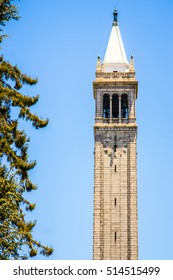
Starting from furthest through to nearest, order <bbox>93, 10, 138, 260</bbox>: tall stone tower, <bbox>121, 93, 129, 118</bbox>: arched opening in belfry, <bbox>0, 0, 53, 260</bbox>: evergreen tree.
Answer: <bbox>121, 93, 129, 118</bbox>: arched opening in belfry < <bbox>93, 10, 138, 260</bbox>: tall stone tower < <bbox>0, 0, 53, 260</bbox>: evergreen tree

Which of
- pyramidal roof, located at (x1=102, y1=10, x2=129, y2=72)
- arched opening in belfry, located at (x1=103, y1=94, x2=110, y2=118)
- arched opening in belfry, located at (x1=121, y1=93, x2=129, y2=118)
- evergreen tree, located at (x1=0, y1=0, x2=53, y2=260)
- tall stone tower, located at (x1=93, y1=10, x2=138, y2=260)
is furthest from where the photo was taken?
pyramidal roof, located at (x1=102, y1=10, x2=129, y2=72)

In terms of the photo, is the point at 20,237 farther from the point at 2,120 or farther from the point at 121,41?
the point at 121,41

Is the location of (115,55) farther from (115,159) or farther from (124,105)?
→ (115,159)

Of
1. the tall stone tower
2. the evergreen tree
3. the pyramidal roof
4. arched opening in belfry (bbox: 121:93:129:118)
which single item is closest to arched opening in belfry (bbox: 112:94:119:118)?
the tall stone tower

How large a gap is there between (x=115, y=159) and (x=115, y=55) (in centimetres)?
1274

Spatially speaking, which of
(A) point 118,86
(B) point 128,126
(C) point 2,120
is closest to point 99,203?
(B) point 128,126

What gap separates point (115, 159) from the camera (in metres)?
59.5

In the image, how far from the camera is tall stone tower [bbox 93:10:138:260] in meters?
56.0

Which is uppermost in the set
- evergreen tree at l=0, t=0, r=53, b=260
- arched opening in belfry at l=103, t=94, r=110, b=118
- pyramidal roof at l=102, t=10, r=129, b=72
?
pyramidal roof at l=102, t=10, r=129, b=72

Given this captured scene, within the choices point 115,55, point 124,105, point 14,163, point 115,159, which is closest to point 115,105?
point 124,105

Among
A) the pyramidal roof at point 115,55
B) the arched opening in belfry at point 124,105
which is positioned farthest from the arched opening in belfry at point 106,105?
the pyramidal roof at point 115,55

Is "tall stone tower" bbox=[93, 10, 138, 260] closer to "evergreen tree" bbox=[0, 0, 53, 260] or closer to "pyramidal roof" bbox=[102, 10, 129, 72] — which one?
"pyramidal roof" bbox=[102, 10, 129, 72]

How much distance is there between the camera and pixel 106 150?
2357 inches
